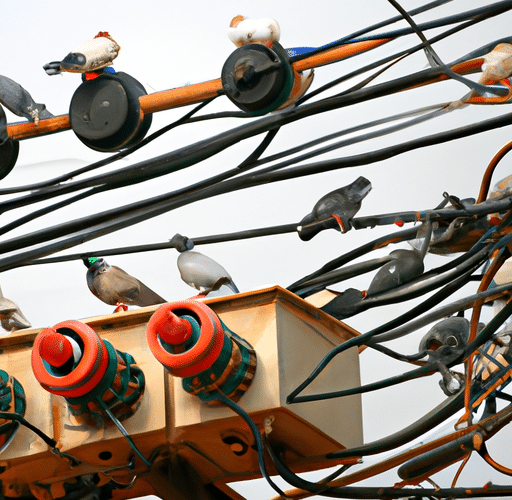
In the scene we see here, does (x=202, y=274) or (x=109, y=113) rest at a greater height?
(x=109, y=113)

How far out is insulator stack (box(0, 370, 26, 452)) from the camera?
2.28 meters

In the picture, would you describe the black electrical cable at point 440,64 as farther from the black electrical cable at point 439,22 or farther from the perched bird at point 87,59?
the perched bird at point 87,59

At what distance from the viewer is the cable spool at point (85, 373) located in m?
2.10

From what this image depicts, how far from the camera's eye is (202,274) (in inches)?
97.5

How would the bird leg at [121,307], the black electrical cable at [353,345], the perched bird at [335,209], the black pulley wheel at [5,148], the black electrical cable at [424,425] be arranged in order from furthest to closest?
1. the bird leg at [121,307]
2. the black pulley wheel at [5,148]
3. the perched bird at [335,209]
4. the black electrical cable at [424,425]
5. the black electrical cable at [353,345]

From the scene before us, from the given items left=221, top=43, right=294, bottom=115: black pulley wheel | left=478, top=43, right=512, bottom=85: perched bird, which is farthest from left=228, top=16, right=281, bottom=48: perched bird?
left=478, top=43, right=512, bottom=85: perched bird

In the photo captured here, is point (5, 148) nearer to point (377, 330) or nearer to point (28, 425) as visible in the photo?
point (28, 425)

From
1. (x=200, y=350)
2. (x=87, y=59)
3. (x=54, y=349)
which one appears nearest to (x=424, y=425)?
(x=200, y=350)

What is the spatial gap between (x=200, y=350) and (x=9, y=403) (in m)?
0.46

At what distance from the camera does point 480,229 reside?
2328 mm

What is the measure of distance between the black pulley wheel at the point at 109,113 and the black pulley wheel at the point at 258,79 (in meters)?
0.23

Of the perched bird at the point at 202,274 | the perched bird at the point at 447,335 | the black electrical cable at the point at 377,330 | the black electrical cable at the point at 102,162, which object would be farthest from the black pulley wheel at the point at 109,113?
the perched bird at the point at 447,335

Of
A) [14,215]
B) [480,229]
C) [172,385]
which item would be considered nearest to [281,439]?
[172,385]

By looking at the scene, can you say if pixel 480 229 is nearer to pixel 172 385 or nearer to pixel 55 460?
pixel 172 385
